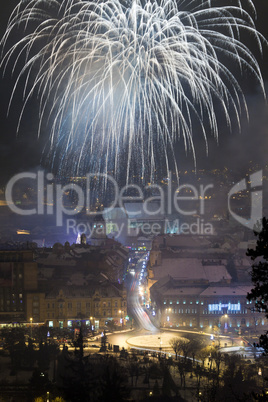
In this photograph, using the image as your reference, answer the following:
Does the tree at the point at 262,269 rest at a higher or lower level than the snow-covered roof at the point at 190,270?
higher

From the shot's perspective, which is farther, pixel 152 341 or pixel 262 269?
pixel 152 341

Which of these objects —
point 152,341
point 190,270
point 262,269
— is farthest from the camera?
point 190,270

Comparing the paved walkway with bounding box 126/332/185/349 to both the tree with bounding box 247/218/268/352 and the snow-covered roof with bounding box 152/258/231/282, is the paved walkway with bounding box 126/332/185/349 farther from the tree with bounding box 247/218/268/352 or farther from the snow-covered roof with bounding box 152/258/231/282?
the tree with bounding box 247/218/268/352

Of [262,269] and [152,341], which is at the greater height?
[262,269]

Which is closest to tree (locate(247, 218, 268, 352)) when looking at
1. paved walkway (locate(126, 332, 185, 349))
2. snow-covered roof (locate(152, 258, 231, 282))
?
paved walkway (locate(126, 332, 185, 349))

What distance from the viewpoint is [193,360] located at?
12.0m

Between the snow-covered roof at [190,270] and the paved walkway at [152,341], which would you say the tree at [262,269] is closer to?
the paved walkway at [152,341]

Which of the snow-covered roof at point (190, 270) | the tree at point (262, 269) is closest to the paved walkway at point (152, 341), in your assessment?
the snow-covered roof at point (190, 270)

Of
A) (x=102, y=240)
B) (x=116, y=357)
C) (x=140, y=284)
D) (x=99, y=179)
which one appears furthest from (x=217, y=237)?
(x=116, y=357)

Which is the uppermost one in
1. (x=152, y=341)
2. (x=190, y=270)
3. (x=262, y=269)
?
(x=262, y=269)

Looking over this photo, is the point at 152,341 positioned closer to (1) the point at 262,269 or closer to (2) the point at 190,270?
(2) the point at 190,270

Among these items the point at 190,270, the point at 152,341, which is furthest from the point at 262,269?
the point at 190,270

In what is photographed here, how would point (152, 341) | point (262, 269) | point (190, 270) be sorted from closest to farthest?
point (262, 269) < point (152, 341) < point (190, 270)

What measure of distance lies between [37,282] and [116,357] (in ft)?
18.3
